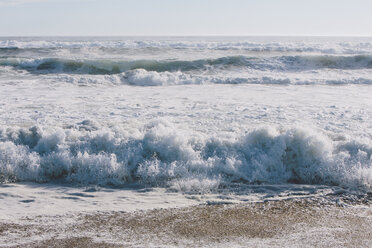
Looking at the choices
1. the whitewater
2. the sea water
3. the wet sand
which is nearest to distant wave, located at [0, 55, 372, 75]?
the sea water

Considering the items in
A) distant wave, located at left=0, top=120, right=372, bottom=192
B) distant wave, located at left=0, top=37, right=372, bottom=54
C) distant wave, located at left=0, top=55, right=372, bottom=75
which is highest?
distant wave, located at left=0, top=37, right=372, bottom=54

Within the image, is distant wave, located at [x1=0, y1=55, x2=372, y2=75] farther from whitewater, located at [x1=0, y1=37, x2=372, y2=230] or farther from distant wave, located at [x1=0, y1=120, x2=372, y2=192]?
distant wave, located at [x1=0, y1=120, x2=372, y2=192]

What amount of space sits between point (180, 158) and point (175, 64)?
40.7 ft

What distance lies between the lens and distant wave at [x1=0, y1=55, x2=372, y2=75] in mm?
16641

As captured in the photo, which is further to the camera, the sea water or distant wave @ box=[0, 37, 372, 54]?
distant wave @ box=[0, 37, 372, 54]

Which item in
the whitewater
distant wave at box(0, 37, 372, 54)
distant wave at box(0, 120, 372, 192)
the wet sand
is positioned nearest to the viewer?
the wet sand

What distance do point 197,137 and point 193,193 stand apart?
1.45 meters

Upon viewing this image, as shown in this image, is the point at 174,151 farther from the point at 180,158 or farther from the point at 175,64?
the point at 175,64

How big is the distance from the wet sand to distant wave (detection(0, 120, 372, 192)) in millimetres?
783

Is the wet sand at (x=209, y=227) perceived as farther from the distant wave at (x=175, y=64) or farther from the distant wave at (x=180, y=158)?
the distant wave at (x=175, y=64)

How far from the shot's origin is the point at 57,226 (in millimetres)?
3684

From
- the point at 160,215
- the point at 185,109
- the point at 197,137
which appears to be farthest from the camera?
the point at 185,109

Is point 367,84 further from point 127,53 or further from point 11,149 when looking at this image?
point 127,53

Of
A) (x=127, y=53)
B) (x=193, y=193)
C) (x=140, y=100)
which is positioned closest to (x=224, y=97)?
(x=140, y=100)
